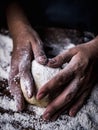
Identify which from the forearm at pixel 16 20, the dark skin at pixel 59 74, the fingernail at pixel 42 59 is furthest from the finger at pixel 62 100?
the forearm at pixel 16 20

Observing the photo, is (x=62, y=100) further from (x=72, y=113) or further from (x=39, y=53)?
(x=39, y=53)

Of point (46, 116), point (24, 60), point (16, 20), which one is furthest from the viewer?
point (16, 20)

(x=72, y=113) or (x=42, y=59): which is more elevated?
(x=42, y=59)

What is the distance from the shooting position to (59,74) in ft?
3.25

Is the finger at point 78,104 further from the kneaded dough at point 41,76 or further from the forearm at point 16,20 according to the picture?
the forearm at point 16,20

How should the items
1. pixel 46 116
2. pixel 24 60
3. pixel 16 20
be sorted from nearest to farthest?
pixel 46 116, pixel 24 60, pixel 16 20

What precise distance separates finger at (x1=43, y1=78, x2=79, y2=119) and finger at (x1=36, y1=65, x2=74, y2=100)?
25 mm

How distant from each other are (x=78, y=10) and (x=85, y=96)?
51 centimetres

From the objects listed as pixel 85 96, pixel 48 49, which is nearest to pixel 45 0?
pixel 48 49

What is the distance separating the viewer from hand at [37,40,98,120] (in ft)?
3.20

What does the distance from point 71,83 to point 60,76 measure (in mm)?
59

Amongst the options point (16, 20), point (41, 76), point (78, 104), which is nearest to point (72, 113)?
point (78, 104)

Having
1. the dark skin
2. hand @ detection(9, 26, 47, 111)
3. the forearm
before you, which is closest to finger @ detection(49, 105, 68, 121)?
the dark skin

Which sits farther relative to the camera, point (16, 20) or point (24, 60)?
point (16, 20)
